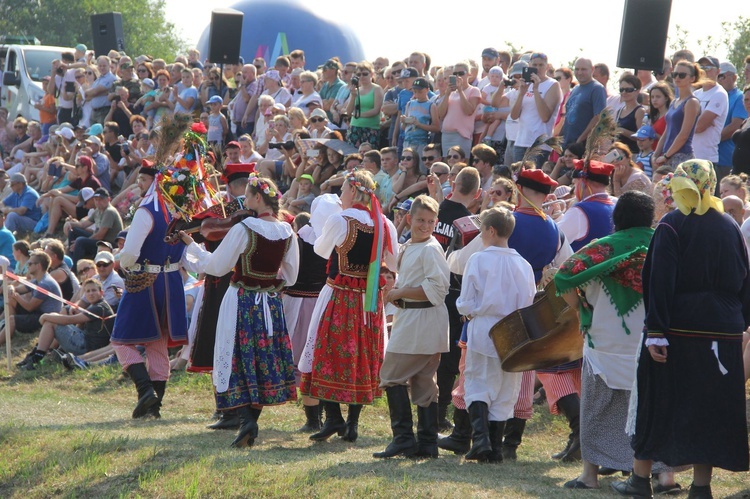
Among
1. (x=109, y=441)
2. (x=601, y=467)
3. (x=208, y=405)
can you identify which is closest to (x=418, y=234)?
(x=601, y=467)

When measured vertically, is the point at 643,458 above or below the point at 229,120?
below

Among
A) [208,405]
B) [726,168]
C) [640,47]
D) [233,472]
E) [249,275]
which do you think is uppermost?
[640,47]

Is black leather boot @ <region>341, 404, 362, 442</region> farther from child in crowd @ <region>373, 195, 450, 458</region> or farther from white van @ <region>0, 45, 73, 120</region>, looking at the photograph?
white van @ <region>0, 45, 73, 120</region>

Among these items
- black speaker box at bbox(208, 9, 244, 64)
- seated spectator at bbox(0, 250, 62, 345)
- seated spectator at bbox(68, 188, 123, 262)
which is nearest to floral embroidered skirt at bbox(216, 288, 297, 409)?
seated spectator at bbox(0, 250, 62, 345)

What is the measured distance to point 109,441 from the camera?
7.39 m

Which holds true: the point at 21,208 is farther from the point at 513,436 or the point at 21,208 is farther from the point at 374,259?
the point at 513,436

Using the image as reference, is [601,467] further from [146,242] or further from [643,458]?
[146,242]

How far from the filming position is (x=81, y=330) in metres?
12.9

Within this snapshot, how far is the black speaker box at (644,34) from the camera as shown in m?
12.2

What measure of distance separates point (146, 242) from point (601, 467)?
13.1 feet

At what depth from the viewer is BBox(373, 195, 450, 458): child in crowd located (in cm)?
708

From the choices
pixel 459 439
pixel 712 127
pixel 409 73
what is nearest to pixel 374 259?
pixel 459 439

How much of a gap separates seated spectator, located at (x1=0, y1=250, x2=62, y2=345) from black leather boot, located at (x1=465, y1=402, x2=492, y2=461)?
26.3ft

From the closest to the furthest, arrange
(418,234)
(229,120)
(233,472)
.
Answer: (233,472), (418,234), (229,120)
